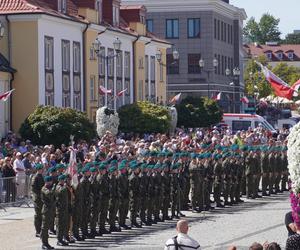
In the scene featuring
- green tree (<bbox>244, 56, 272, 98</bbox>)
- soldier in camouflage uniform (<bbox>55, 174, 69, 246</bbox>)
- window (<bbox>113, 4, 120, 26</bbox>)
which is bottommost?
soldier in camouflage uniform (<bbox>55, 174, 69, 246</bbox>)

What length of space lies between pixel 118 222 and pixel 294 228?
11.6m

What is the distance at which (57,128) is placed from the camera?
38875 mm

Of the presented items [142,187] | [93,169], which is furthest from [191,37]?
[93,169]

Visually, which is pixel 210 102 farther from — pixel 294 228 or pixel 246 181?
pixel 294 228

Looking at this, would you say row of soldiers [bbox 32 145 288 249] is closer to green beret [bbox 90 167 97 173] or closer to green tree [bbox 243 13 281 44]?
green beret [bbox 90 167 97 173]

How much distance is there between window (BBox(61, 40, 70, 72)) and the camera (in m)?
49.0

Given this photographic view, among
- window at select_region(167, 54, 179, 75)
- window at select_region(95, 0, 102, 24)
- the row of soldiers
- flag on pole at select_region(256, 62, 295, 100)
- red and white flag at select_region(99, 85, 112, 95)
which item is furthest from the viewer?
window at select_region(167, 54, 179, 75)

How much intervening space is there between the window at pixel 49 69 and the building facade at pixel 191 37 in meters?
36.5

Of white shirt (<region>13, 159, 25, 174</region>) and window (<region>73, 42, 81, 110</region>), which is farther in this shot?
window (<region>73, 42, 81, 110</region>)

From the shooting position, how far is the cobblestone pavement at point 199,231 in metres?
22.5

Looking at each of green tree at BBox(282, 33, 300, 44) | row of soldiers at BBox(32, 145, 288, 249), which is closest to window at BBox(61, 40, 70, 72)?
row of soldiers at BBox(32, 145, 288, 249)

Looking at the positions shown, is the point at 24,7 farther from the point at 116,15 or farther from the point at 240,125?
the point at 240,125

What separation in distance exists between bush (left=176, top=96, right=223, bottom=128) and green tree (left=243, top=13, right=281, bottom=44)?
119568mm

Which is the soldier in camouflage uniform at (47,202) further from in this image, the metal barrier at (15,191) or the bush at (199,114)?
the bush at (199,114)
